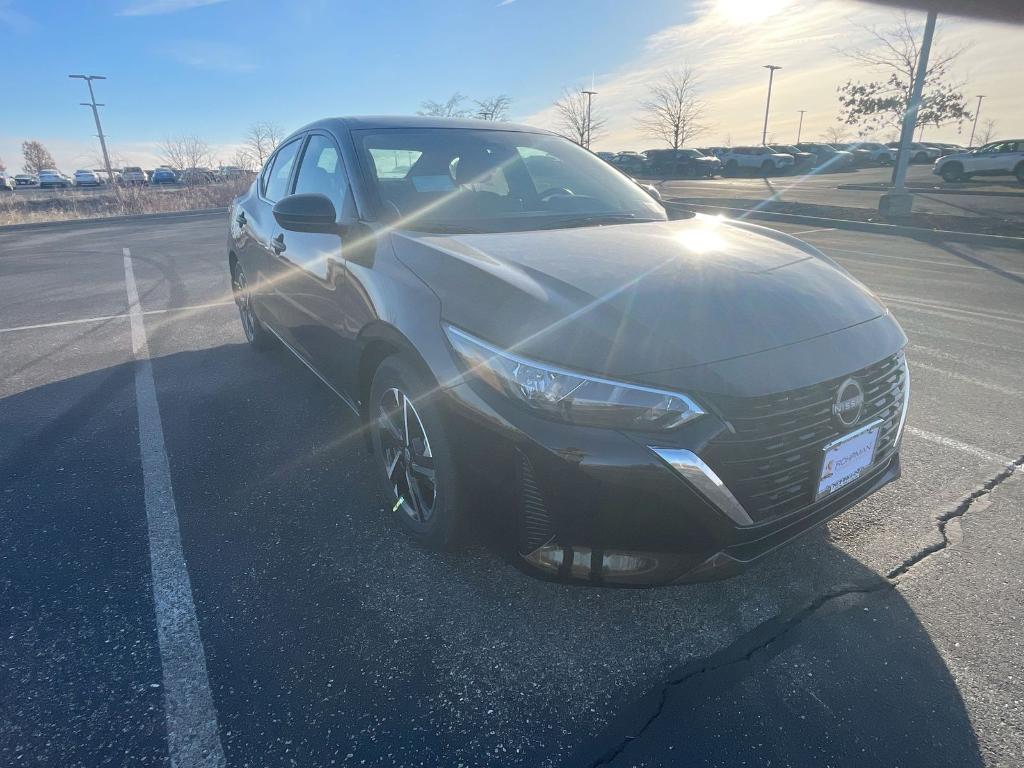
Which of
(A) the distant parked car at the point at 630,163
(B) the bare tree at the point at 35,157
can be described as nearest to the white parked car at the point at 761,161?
(A) the distant parked car at the point at 630,163

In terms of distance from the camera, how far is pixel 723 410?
1745 mm

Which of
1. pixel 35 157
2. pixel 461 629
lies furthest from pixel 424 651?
pixel 35 157

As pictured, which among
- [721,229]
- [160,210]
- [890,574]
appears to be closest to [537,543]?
[890,574]

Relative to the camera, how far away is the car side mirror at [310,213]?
2.71 m

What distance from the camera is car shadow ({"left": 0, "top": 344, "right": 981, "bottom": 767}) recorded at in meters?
1.69

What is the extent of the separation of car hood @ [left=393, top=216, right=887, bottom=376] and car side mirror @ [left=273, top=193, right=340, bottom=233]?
1.28 ft

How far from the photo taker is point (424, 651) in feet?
6.57

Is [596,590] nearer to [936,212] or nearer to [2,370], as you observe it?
[2,370]

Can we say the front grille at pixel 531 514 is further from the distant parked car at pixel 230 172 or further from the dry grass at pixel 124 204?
the distant parked car at pixel 230 172

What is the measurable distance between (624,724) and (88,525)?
2.45m

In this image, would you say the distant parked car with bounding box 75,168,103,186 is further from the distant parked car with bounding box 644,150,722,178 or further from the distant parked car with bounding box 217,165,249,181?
the distant parked car with bounding box 644,150,722,178

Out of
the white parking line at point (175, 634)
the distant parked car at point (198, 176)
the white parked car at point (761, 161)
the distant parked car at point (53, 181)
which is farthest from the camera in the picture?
the distant parked car at point (53, 181)

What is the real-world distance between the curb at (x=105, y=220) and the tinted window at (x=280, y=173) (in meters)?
19.1

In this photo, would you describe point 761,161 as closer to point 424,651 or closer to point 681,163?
point 681,163
